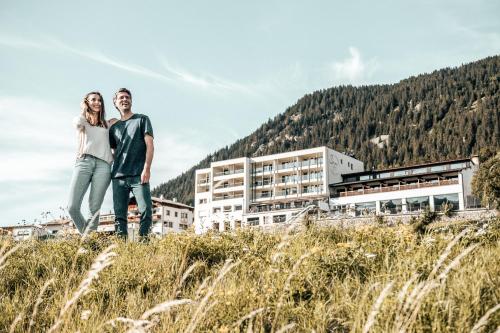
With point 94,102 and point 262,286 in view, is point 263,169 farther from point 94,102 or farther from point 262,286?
point 262,286

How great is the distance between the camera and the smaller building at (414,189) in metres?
56.1

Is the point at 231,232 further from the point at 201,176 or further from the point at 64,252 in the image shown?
the point at 201,176

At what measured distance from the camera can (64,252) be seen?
4703 millimetres

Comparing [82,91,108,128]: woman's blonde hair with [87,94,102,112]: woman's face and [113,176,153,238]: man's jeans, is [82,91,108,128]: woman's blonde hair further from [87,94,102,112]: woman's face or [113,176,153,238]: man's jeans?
[113,176,153,238]: man's jeans

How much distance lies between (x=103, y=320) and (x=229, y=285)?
94cm

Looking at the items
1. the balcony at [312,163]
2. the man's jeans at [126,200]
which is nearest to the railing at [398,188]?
the balcony at [312,163]

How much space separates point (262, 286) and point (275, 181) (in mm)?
73925

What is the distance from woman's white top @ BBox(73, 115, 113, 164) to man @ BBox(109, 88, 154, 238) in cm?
18

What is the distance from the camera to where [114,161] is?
6652 millimetres

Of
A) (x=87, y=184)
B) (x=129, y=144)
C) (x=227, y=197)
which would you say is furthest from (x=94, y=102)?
(x=227, y=197)

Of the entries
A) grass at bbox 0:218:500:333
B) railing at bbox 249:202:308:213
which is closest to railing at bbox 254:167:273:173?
railing at bbox 249:202:308:213

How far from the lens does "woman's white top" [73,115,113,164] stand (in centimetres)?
630

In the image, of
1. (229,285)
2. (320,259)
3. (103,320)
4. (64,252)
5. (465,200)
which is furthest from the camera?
Result: (465,200)

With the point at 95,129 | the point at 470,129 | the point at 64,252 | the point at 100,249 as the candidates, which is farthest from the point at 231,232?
the point at 470,129
